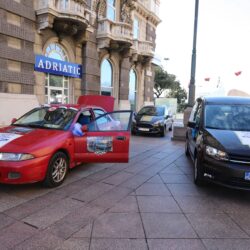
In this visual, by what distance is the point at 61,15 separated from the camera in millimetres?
11820

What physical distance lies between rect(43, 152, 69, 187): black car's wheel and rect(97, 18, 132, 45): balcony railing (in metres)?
12.0

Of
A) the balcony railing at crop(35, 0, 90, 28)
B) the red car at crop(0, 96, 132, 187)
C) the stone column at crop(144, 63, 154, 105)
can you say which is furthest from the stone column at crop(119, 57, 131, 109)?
the red car at crop(0, 96, 132, 187)

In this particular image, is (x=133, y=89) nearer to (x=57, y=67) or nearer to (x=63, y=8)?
(x=57, y=67)

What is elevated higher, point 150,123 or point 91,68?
point 91,68

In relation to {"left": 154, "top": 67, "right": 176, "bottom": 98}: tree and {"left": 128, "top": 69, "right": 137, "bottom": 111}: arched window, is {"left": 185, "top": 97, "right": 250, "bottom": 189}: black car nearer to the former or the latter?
{"left": 128, "top": 69, "right": 137, "bottom": 111}: arched window

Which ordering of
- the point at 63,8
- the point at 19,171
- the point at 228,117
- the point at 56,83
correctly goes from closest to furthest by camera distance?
the point at 19,171 < the point at 228,117 < the point at 63,8 < the point at 56,83

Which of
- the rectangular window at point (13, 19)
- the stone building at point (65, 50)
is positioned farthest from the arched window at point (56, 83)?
the rectangular window at point (13, 19)

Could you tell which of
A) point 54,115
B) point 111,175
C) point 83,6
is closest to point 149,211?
point 111,175

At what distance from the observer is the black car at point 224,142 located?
3.98 metres

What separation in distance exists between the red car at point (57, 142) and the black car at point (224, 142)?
155cm

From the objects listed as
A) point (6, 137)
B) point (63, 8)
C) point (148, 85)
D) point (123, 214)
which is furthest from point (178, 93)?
point (123, 214)

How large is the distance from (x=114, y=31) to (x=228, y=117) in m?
12.6

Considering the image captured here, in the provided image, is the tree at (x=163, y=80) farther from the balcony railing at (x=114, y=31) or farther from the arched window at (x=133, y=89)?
the balcony railing at (x=114, y=31)

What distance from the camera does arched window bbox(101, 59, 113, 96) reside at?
1695cm
